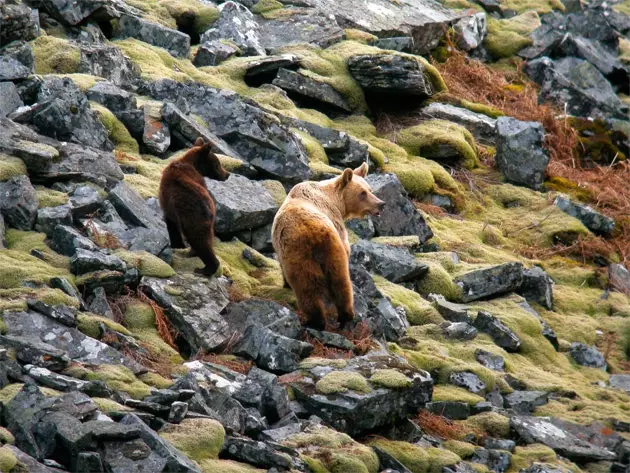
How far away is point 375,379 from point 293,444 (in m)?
1.87

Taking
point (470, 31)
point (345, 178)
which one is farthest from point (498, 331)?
point (470, 31)

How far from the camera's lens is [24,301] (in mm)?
11172

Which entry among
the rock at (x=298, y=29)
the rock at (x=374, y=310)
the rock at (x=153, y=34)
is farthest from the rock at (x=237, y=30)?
the rock at (x=374, y=310)

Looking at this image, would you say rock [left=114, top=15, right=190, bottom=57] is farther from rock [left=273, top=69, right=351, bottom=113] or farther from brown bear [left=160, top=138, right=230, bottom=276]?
brown bear [left=160, top=138, right=230, bottom=276]

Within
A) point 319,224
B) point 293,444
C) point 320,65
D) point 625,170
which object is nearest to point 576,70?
point 625,170

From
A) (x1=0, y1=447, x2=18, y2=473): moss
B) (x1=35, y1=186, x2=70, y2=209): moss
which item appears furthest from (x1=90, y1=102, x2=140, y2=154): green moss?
(x1=0, y1=447, x2=18, y2=473): moss

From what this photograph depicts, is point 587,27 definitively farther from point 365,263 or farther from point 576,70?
point 365,263

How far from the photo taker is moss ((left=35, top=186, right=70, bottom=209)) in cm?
1371

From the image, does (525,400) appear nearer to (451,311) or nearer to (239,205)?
(451,311)

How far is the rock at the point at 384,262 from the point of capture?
1652 cm

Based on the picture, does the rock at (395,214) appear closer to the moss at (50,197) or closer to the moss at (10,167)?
the moss at (50,197)

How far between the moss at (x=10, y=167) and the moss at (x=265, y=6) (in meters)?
12.9

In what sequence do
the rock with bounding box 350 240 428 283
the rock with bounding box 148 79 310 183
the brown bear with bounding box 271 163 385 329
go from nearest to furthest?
the brown bear with bounding box 271 163 385 329 < the rock with bounding box 350 240 428 283 < the rock with bounding box 148 79 310 183

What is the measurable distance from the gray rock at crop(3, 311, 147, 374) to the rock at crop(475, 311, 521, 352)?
692 cm
